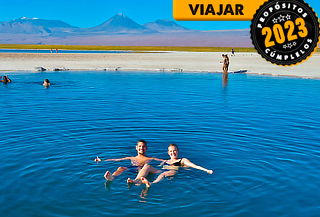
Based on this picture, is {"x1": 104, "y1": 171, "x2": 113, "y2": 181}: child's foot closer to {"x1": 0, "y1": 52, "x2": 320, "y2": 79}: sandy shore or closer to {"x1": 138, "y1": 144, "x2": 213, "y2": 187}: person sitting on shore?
{"x1": 138, "y1": 144, "x2": 213, "y2": 187}: person sitting on shore

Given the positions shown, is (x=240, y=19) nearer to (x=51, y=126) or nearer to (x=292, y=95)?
(x=51, y=126)

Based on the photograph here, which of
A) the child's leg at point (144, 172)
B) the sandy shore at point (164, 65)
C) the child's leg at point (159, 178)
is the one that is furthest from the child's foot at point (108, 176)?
the sandy shore at point (164, 65)

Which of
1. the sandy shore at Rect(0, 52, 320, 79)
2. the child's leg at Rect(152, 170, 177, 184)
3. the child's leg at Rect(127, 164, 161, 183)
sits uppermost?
the sandy shore at Rect(0, 52, 320, 79)

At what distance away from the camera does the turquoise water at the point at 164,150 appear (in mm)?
9062

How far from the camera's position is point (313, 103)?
23.3m

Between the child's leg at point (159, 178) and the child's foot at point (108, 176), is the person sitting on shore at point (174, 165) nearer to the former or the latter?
the child's leg at point (159, 178)

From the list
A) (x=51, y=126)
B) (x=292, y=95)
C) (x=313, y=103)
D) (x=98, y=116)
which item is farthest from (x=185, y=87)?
(x=51, y=126)

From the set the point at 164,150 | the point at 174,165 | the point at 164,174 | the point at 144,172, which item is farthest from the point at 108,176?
the point at 164,150

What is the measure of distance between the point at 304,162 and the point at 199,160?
3.20 m

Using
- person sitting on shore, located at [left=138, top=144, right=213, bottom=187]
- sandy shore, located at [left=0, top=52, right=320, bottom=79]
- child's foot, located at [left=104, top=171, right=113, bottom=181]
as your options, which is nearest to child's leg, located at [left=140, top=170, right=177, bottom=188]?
person sitting on shore, located at [left=138, top=144, right=213, bottom=187]

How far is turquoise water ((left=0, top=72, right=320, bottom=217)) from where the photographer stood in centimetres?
906

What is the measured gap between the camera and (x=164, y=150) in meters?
13.4

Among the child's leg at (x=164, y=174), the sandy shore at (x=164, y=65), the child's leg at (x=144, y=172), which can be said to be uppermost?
the sandy shore at (x=164, y=65)

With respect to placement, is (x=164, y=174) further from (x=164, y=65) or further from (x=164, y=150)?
(x=164, y=65)
